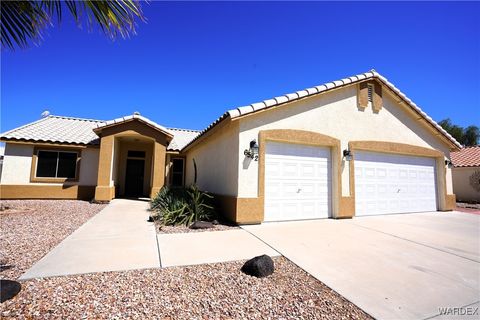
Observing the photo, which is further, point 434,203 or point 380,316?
point 434,203

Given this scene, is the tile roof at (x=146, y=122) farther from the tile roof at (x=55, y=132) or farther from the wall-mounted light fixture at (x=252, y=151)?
the wall-mounted light fixture at (x=252, y=151)

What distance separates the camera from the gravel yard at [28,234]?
4190 millimetres

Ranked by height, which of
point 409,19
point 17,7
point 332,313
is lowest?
point 332,313

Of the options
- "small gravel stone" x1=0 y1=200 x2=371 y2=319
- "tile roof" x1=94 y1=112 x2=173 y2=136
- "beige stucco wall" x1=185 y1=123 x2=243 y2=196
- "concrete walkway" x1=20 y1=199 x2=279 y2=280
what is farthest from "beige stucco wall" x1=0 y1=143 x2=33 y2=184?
"small gravel stone" x1=0 y1=200 x2=371 y2=319

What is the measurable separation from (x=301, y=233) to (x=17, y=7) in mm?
6948

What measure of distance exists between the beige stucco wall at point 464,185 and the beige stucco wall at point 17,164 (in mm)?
30487

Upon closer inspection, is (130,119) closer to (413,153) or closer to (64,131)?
(64,131)

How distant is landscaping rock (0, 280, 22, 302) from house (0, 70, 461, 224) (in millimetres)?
5325

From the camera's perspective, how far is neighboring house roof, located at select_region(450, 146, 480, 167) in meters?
19.4

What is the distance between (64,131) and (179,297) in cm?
1724

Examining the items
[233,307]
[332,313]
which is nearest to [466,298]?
[332,313]

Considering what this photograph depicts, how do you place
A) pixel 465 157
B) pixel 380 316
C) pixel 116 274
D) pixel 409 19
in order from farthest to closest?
pixel 465 157 → pixel 409 19 → pixel 116 274 → pixel 380 316

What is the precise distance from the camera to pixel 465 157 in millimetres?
20953

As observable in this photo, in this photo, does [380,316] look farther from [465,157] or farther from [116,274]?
[465,157]
